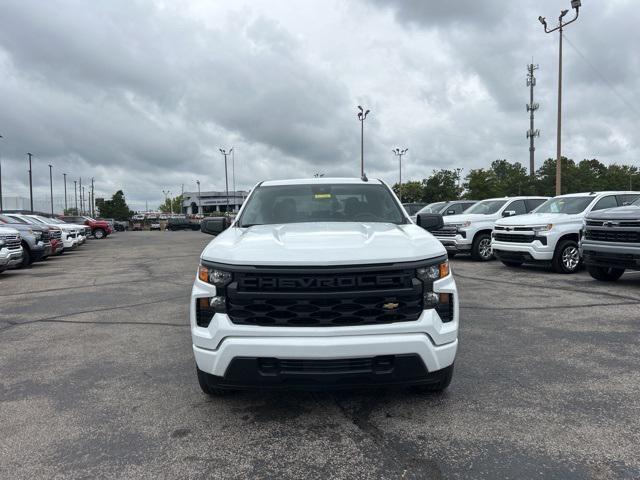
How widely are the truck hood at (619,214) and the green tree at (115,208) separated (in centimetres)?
9408

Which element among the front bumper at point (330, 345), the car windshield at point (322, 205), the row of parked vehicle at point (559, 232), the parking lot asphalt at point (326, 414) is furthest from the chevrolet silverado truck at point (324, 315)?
the row of parked vehicle at point (559, 232)

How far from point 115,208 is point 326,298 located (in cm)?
9867

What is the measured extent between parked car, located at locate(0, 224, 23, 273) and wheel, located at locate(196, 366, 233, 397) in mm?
9998

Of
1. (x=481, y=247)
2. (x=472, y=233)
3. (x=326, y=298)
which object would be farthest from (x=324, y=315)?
(x=481, y=247)

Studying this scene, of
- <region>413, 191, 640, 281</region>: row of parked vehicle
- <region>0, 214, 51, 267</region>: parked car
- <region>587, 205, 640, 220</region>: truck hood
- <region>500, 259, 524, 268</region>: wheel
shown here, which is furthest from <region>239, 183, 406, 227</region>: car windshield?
<region>0, 214, 51, 267</region>: parked car

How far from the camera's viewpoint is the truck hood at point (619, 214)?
8.12 m

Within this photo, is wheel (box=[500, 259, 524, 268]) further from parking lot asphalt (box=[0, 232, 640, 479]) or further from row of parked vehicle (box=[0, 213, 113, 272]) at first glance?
row of parked vehicle (box=[0, 213, 113, 272])

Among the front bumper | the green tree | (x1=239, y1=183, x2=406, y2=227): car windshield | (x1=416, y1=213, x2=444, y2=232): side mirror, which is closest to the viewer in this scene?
the front bumper

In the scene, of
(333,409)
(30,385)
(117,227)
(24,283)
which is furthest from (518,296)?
(117,227)

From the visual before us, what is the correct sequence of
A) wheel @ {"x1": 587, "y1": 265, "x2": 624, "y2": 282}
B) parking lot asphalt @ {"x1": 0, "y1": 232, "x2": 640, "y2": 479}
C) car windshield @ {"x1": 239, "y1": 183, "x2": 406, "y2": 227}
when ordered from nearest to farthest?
parking lot asphalt @ {"x1": 0, "y1": 232, "x2": 640, "y2": 479}
car windshield @ {"x1": 239, "y1": 183, "x2": 406, "y2": 227}
wheel @ {"x1": 587, "y1": 265, "x2": 624, "y2": 282}

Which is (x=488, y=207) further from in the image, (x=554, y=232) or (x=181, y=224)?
(x=181, y=224)

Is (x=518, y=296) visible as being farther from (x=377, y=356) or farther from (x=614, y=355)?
(x=377, y=356)

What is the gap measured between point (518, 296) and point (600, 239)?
2.05 meters

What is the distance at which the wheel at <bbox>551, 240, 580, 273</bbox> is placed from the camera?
1066 cm
